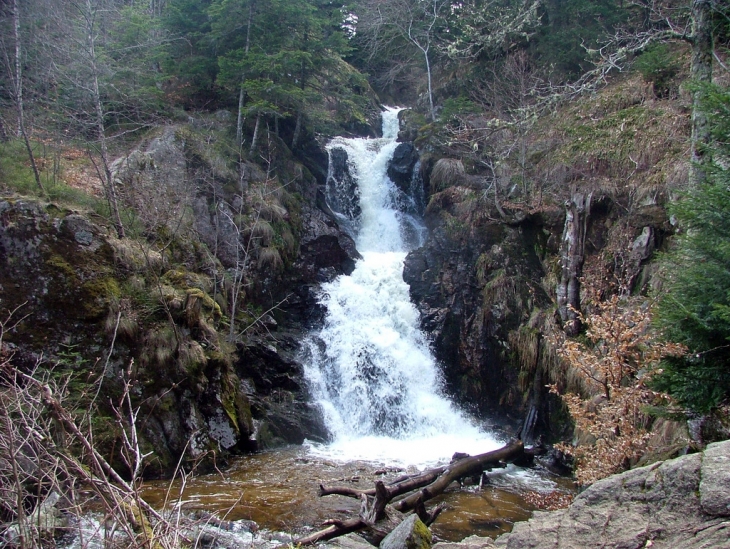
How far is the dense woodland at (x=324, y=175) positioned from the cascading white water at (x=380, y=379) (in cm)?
202

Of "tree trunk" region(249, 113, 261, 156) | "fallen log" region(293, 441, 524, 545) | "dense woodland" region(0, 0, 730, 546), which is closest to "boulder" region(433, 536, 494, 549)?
"fallen log" region(293, 441, 524, 545)

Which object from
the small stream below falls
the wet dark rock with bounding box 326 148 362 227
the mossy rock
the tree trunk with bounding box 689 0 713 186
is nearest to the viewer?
the tree trunk with bounding box 689 0 713 186

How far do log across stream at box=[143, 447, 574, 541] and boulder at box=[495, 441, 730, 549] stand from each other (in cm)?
345

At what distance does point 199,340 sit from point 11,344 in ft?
10.6

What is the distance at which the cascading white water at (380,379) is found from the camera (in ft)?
36.6

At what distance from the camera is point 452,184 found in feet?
54.4

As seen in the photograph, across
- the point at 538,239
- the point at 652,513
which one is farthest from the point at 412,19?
the point at 652,513

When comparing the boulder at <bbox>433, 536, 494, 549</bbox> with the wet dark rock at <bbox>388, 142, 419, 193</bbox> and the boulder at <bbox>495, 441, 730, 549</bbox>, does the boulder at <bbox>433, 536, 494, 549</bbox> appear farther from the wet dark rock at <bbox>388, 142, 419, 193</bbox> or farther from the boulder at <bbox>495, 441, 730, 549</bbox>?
the wet dark rock at <bbox>388, 142, 419, 193</bbox>

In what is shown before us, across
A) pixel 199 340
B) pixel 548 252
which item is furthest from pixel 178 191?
pixel 548 252

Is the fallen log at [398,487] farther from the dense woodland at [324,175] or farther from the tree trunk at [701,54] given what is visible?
the tree trunk at [701,54]

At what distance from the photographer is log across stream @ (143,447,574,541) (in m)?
6.95

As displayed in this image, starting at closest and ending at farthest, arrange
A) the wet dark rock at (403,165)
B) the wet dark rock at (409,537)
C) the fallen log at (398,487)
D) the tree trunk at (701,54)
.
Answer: the wet dark rock at (409,537) < the tree trunk at (701,54) < the fallen log at (398,487) < the wet dark rock at (403,165)

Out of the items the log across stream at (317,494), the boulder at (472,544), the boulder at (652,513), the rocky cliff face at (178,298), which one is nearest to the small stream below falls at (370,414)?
the log across stream at (317,494)

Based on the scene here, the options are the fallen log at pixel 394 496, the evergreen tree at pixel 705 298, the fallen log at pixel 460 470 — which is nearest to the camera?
the evergreen tree at pixel 705 298
